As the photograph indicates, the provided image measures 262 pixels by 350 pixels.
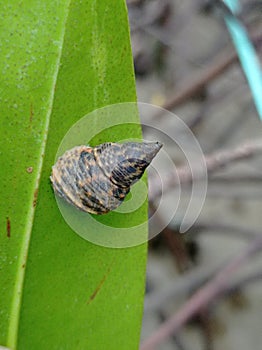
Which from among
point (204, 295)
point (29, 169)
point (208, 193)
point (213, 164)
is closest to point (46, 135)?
point (29, 169)

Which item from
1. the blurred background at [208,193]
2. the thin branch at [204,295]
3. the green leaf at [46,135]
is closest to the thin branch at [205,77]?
the blurred background at [208,193]

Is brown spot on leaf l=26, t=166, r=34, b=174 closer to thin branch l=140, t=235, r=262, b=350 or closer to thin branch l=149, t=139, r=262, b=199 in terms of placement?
thin branch l=149, t=139, r=262, b=199

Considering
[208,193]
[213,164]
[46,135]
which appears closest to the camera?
[46,135]

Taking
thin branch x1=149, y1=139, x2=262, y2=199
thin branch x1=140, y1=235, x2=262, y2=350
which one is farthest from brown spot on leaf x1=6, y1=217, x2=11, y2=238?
thin branch x1=140, y1=235, x2=262, y2=350

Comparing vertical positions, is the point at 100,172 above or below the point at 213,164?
below

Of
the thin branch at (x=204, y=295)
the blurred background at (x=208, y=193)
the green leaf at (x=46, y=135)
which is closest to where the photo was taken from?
the green leaf at (x=46, y=135)

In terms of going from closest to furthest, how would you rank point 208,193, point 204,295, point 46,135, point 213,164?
1. point 46,135
2. point 213,164
3. point 204,295
4. point 208,193

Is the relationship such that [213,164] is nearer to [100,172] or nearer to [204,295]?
[204,295]

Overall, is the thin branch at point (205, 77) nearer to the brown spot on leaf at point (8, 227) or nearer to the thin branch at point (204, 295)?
the thin branch at point (204, 295)
